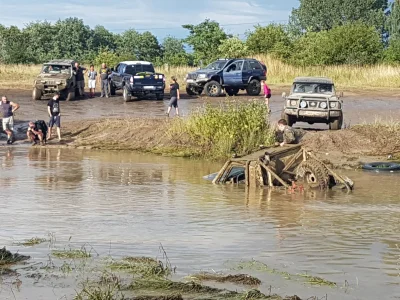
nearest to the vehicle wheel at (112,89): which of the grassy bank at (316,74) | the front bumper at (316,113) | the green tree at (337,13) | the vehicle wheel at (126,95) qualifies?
the vehicle wheel at (126,95)

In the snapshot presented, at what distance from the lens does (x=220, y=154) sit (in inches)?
857

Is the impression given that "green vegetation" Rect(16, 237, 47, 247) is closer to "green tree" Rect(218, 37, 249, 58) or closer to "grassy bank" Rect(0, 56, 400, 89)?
"grassy bank" Rect(0, 56, 400, 89)

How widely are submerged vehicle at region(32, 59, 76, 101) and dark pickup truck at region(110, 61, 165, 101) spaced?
2.33m

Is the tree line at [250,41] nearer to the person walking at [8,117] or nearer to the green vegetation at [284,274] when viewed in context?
the person walking at [8,117]

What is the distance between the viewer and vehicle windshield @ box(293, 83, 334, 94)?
25.1 metres

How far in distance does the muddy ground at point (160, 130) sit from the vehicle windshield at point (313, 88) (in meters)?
1.17

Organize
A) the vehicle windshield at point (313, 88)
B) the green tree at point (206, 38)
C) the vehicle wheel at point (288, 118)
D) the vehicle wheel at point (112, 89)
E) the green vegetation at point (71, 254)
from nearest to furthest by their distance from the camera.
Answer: the green vegetation at point (71, 254), the vehicle wheel at point (288, 118), the vehicle windshield at point (313, 88), the vehicle wheel at point (112, 89), the green tree at point (206, 38)

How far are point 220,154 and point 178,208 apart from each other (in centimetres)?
750

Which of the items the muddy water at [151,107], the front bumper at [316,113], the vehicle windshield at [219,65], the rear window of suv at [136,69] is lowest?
the muddy water at [151,107]

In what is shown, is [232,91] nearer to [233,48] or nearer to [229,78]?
[229,78]

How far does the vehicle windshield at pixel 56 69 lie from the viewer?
36875 millimetres

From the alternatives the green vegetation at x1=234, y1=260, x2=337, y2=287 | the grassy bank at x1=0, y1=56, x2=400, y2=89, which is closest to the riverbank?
the green vegetation at x1=234, y1=260, x2=337, y2=287

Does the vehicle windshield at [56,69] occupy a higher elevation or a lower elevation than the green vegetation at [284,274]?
higher

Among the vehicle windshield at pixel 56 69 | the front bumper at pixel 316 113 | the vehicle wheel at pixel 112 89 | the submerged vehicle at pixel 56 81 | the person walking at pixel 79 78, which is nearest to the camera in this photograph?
the front bumper at pixel 316 113
